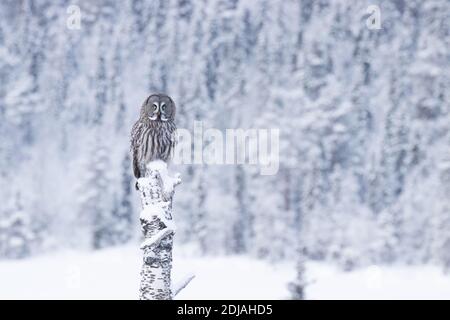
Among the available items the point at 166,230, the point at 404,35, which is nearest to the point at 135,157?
the point at 166,230

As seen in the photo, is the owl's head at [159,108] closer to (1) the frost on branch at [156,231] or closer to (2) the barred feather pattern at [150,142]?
(2) the barred feather pattern at [150,142]

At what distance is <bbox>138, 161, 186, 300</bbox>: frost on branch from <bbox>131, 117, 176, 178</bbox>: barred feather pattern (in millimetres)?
1057

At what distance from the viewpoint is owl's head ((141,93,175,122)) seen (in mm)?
5250

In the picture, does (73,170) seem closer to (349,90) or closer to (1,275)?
(1,275)

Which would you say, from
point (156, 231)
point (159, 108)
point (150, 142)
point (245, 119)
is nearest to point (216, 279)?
point (245, 119)

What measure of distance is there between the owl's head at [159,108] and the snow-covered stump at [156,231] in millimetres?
1485

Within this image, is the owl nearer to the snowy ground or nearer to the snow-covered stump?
the snow-covered stump

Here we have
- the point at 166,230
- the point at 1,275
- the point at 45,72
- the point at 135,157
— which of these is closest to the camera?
the point at 166,230

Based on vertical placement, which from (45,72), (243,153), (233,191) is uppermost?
(45,72)

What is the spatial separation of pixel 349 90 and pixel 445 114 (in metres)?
3.46

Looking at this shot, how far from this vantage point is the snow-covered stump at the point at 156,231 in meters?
3.75

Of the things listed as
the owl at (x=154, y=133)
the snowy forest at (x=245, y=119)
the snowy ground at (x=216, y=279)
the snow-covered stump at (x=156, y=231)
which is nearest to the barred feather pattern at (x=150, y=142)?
the owl at (x=154, y=133)

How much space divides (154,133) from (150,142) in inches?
5.7

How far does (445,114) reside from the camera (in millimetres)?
21062
